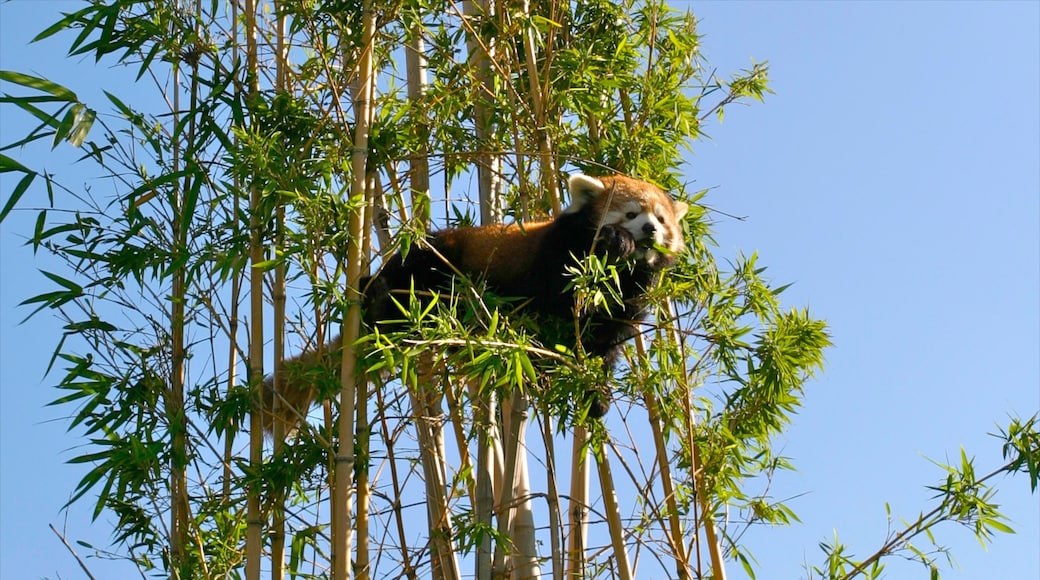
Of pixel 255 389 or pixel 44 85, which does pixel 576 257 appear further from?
pixel 44 85

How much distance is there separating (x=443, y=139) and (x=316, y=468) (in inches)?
52.4

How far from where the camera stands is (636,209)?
13.9 feet

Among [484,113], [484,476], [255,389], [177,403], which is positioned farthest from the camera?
[484,113]

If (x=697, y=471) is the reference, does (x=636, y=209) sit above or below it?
above

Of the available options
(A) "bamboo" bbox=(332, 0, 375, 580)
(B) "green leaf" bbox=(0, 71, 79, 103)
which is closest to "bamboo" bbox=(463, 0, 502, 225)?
(A) "bamboo" bbox=(332, 0, 375, 580)

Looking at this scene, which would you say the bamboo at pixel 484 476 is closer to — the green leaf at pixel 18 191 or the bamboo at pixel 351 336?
the bamboo at pixel 351 336

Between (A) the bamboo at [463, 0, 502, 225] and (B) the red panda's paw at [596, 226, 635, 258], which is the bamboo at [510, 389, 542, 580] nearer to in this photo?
(B) the red panda's paw at [596, 226, 635, 258]

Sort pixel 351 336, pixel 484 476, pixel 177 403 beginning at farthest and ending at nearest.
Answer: pixel 484 476, pixel 177 403, pixel 351 336

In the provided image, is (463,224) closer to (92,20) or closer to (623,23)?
(623,23)

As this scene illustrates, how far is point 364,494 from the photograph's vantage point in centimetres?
372

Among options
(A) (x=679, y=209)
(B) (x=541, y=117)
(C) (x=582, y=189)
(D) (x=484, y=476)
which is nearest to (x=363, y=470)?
(D) (x=484, y=476)

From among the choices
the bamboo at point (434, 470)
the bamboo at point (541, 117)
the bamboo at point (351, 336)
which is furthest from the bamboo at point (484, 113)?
the bamboo at point (434, 470)

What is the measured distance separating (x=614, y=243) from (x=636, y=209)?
221 millimetres

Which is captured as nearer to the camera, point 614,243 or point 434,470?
point 614,243
